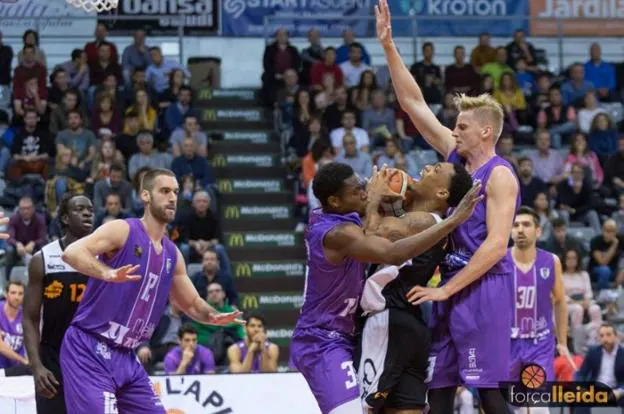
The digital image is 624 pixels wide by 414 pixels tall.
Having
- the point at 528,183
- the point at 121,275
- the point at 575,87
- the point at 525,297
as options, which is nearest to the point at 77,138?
the point at 528,183

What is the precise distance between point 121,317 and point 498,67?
13.3 metres

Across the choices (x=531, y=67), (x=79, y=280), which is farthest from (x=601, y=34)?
(x=79, y=280)

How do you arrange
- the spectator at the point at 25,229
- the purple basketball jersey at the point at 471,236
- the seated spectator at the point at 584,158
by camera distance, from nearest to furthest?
the purple basketball jersey at the point at 471,236 < the spectator at the point at 25,229 < the seated spectator at the point at 584,158

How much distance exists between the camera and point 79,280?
9.19m

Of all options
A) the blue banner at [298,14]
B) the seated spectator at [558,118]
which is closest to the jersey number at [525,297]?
the seated spectator at [558,118]

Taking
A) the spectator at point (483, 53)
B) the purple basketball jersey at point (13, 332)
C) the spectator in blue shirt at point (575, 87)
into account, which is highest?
the spectator at point (483, 53)

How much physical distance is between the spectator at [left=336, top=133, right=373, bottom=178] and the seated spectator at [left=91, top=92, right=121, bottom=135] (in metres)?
3.11

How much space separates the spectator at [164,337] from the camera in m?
14.3

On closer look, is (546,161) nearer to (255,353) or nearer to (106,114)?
(106,114)

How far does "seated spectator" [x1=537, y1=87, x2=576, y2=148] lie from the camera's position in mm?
19938

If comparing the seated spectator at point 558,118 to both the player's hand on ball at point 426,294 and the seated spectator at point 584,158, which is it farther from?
the player's hand on ball at point 426,294

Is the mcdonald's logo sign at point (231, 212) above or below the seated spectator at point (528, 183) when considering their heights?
below

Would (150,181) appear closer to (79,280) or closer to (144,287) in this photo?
(144,287)

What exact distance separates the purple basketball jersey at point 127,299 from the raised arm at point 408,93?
1845 millimetres
